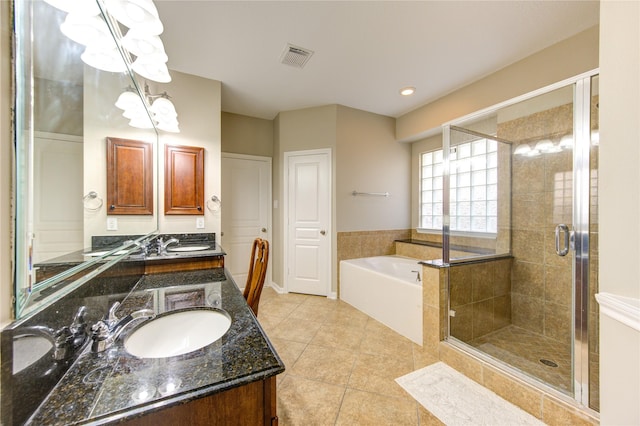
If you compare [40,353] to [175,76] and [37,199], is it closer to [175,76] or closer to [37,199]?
[37,199]

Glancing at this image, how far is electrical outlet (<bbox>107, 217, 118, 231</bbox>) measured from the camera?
1.08 meters

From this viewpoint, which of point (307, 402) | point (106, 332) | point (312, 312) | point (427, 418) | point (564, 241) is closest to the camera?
point (106, 332)

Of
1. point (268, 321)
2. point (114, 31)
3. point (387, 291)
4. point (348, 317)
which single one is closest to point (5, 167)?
point (114, 31)

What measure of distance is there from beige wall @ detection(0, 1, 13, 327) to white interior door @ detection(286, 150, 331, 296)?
305 cm

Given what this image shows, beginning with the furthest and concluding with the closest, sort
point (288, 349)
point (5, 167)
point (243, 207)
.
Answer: point (243, 207) < point (288, 349) < point (5, 167)

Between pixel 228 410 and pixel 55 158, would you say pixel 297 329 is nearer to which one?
pixel 228 410

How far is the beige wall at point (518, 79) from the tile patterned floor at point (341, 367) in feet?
8.80

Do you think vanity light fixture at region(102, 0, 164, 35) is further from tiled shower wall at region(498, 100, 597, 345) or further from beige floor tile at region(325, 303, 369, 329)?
beige floor tile at region(325, 303, 369, 329)

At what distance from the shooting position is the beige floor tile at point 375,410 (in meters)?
1.38

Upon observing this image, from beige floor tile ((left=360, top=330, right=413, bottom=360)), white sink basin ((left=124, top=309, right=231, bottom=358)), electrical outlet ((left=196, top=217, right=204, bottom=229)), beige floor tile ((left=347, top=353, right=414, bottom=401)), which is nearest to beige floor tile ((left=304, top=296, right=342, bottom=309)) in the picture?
beige floor tile ((left=360, top=330, right=413, bottom=360))

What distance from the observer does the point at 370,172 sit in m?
3.65

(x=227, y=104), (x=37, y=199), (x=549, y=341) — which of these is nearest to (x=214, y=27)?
(x=227, y=104)

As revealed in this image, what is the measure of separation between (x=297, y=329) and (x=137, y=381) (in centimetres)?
206

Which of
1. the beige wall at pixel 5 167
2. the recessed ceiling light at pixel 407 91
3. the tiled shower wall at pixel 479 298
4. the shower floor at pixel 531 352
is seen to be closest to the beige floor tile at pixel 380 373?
the tiled shower wall at pixel 479 298
